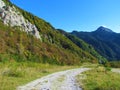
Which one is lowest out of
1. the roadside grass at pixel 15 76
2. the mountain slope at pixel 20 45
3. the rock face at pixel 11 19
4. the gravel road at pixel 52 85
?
the gravel road at pixel 52 85

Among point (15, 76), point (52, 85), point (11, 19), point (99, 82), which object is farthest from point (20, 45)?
point (52, 85)

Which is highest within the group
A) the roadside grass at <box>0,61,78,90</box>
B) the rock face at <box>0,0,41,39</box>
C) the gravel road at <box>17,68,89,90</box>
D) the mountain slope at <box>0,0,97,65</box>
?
the rock face at <box>0,0,41,39</box>

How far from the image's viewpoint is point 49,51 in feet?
359

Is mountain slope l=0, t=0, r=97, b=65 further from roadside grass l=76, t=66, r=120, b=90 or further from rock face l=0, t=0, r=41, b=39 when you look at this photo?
roadside grass l=76, t=66, r=120, b=90

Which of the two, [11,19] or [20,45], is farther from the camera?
[11,19]

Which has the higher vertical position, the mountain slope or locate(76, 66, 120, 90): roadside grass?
the mountain slope

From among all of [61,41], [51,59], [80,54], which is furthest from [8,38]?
[80,54]

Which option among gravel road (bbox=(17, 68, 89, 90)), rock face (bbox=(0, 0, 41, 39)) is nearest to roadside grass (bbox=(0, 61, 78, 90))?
gravel road (bbox=(17, 68, 89, 90))

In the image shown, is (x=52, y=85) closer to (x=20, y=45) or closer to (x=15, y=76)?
(x=15, y=76)

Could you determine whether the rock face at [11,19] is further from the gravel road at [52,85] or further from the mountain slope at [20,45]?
the gravel road at [52,85]

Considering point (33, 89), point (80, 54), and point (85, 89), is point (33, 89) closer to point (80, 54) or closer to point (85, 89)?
point (85, 89)

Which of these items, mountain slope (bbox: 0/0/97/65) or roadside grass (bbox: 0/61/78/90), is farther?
mountain slope (bbox: 0/0/97/65)

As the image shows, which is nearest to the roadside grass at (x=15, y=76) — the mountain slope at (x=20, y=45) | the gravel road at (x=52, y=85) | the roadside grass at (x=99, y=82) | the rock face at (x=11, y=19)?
the gravel road at (x=52, y=85)

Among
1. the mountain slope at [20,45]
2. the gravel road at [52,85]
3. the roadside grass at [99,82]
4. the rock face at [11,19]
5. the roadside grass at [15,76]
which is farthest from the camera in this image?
the rock face at [11,19]
